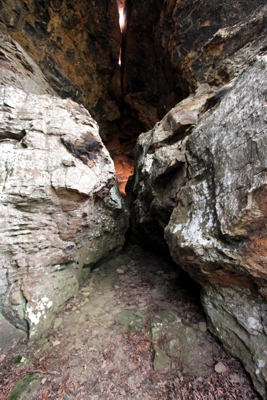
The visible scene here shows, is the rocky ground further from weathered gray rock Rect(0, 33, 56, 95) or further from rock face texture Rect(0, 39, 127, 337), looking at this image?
weathered gray rock Rect(0, 33, 56, 95)

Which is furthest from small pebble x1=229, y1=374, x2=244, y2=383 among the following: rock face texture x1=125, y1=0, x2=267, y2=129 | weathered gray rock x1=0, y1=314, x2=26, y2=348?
rock face texture x1=125, y1=0, x2=267, y2=129

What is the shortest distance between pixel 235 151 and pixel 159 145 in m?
3.84

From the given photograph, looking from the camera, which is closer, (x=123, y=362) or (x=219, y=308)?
(x=123, y=362)

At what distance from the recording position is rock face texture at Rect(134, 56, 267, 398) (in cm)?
290

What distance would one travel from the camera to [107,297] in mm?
5297

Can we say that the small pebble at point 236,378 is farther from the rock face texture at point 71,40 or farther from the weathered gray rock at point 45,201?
the rock face texture at point 71,40

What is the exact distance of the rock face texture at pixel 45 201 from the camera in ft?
14.2

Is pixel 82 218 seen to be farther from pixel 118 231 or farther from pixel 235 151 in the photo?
pixel 235 151

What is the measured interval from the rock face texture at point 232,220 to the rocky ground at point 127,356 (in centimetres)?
50

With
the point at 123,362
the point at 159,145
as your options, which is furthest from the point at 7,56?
the point at 123,362

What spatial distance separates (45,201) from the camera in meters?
4.82

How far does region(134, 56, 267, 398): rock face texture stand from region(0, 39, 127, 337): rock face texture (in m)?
2.84

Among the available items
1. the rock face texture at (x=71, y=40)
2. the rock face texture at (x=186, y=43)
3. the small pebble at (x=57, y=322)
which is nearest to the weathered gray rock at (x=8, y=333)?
the small pebble at (x=57, y=322)

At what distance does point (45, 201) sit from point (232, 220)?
4.48 meters
